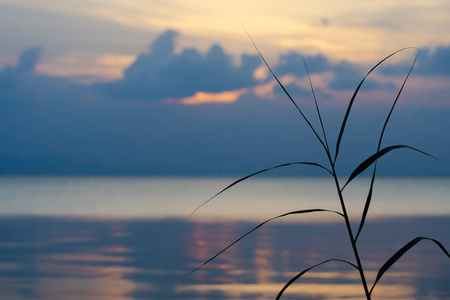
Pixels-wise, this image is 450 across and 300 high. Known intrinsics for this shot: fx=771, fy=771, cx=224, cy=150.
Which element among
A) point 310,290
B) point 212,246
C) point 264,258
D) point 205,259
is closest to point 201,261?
point 205,259

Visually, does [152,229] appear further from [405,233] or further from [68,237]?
[405,233]

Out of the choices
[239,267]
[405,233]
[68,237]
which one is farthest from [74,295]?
[405,233]

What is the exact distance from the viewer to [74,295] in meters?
7.05

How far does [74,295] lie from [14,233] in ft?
27.2

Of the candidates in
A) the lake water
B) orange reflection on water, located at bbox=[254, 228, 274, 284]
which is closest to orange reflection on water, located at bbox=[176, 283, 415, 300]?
the lake water

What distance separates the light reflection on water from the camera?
23.7ft

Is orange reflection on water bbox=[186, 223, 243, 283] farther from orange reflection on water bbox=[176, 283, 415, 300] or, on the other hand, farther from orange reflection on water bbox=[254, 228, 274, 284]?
orange reflection on water bbox=[176, 283, 415, 300]

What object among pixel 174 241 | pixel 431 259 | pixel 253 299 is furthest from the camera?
pixel 174 241

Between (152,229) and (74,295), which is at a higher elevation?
(152,229)

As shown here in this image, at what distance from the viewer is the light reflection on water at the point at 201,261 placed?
23.7 ft

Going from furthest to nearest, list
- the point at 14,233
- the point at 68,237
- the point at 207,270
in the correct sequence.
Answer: the point at 14,233
the point at 68,237
the point at 207,270

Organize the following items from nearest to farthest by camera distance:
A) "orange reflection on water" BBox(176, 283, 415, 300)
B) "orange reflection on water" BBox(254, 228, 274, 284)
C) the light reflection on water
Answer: "orange reflection on water" BBox(176, 283, 415, 300) → the light reflection on water → "orange reflection on water" BBox(254, 228, 274, 284)

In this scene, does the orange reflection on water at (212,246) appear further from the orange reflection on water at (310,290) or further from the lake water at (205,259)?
the orange reflection on water at (310,290)

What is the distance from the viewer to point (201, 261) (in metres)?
9.97
